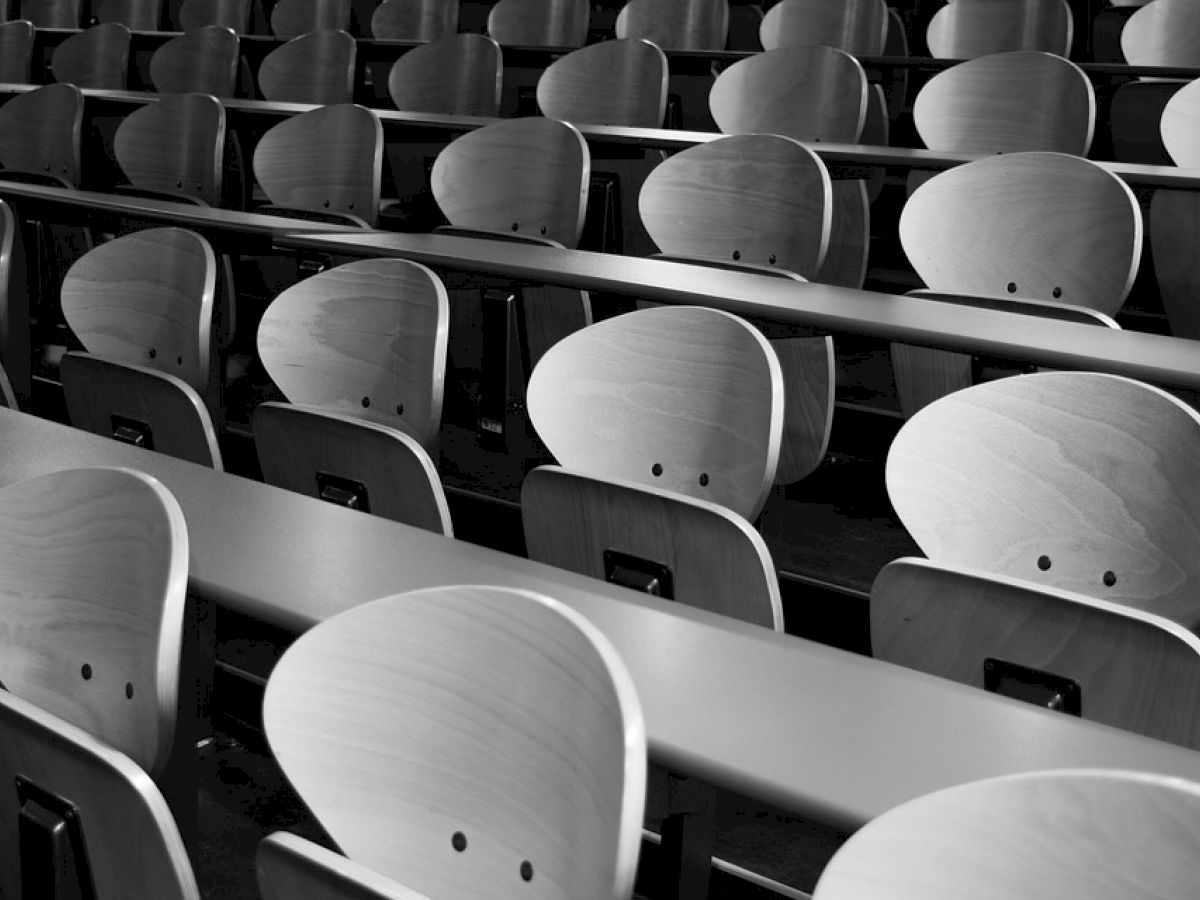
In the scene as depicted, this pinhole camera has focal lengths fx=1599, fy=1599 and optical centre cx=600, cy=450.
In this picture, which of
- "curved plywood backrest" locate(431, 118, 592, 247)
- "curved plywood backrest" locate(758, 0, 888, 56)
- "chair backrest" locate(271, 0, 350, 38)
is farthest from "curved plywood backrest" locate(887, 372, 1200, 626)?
"chair backrest" locate(271, 0, 350, 38)

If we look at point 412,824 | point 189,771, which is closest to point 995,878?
point 412,824

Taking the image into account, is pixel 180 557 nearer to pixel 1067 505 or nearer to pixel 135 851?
pixel 135 851

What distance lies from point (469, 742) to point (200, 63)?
5459 millimetres

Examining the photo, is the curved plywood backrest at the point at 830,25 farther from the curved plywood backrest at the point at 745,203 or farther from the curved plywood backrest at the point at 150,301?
the curved plywood backrest at the point at 150,301

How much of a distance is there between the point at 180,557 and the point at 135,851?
12.2 inches

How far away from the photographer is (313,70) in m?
5.96

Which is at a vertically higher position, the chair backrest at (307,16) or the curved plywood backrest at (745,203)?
the chair backrest at (307,16)

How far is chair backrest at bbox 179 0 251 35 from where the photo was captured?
7531 mm

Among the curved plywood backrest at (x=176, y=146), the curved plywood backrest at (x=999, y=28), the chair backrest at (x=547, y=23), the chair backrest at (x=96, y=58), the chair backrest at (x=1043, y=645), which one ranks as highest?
the curved plywood backrest at (x=999, y=28)

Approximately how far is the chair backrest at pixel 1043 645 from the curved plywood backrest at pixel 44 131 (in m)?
3.96

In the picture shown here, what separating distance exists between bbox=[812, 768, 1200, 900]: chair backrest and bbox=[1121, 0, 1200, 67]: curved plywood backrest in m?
4.54

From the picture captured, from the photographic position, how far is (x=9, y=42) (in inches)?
Answer: 268

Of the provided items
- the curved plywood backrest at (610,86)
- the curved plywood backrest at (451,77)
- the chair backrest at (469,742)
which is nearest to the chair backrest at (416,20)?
the curved plywood backrest at (451,77)

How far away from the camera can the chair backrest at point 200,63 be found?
244 inches
